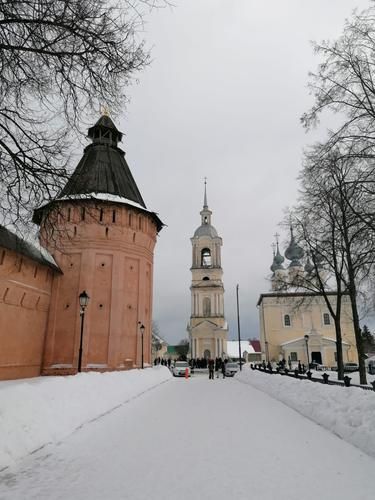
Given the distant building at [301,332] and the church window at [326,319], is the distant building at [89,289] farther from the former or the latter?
the church window at [326,319]

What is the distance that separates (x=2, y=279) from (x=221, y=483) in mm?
17504

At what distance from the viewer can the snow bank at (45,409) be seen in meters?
5.93

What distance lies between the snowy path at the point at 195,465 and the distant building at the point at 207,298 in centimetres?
5909

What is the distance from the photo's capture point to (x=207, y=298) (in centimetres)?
6944

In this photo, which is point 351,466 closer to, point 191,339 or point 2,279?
point 2,279

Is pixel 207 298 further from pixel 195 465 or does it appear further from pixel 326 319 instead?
pixel 195 465

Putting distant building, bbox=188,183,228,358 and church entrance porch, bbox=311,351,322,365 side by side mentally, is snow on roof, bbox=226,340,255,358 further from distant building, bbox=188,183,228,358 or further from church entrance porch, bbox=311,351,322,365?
church entrance porch, bbox=311,351,322,365

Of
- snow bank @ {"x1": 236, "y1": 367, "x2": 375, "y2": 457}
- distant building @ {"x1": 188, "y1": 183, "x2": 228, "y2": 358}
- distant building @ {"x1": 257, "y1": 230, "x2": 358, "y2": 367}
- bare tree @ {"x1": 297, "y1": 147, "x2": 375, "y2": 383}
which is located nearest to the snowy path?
snow bank @ {"x1": 236, "y1": 367, "x2": 375, "y2": 457}

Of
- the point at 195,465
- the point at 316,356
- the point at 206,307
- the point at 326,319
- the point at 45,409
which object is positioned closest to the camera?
the point at 195,465

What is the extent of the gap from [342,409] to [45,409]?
20.1ft

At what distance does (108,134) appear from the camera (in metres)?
33.8

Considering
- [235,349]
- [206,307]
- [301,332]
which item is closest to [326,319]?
[301,332]

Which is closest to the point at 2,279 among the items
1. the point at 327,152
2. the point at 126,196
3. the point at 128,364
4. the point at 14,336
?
the point at 14,336

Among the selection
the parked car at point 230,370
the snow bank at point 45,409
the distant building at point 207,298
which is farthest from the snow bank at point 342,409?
the distant building at point 207,298
